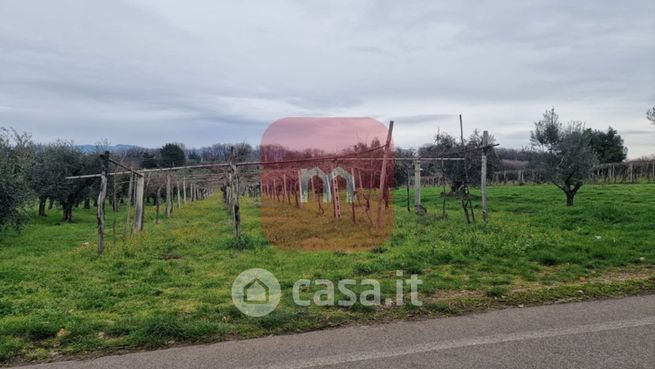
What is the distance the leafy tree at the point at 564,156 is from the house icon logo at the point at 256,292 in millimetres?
16034

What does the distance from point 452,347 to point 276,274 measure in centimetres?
358

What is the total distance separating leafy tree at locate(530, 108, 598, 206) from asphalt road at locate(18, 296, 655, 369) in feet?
52.8

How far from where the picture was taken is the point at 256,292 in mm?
5535

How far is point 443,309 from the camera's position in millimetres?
4578

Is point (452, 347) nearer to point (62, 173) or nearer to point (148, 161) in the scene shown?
point (62, 173)

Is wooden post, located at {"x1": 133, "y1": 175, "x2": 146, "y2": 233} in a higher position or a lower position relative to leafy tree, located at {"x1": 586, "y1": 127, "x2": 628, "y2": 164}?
lower

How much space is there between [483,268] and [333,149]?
7744mm

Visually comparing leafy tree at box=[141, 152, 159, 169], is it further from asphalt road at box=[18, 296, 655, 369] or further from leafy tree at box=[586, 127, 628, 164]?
leafy tree at box=[586, 127, 628, 164]

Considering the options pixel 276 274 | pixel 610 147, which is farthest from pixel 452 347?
pixel 610 147

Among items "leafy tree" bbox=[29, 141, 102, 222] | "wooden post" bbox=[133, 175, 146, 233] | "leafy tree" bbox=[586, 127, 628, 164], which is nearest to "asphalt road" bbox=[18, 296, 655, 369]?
"wooden post" bbox=[133, 175, 146, 233]

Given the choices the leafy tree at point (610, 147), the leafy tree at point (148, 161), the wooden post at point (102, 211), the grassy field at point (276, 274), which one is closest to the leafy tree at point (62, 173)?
the grassy field at point (276, 274)

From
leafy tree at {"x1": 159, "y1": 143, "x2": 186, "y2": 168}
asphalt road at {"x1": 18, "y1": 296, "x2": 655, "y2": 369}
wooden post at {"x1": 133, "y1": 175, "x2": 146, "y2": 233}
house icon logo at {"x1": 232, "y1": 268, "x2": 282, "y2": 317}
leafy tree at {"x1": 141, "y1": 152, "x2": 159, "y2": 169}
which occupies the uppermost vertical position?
leafy tree at {"x1": 159, "y1": 143, "x2": 186, "y2": 168}

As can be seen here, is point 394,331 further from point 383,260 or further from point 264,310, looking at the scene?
point 383,260

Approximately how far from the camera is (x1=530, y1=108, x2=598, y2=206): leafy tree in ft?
63.2
